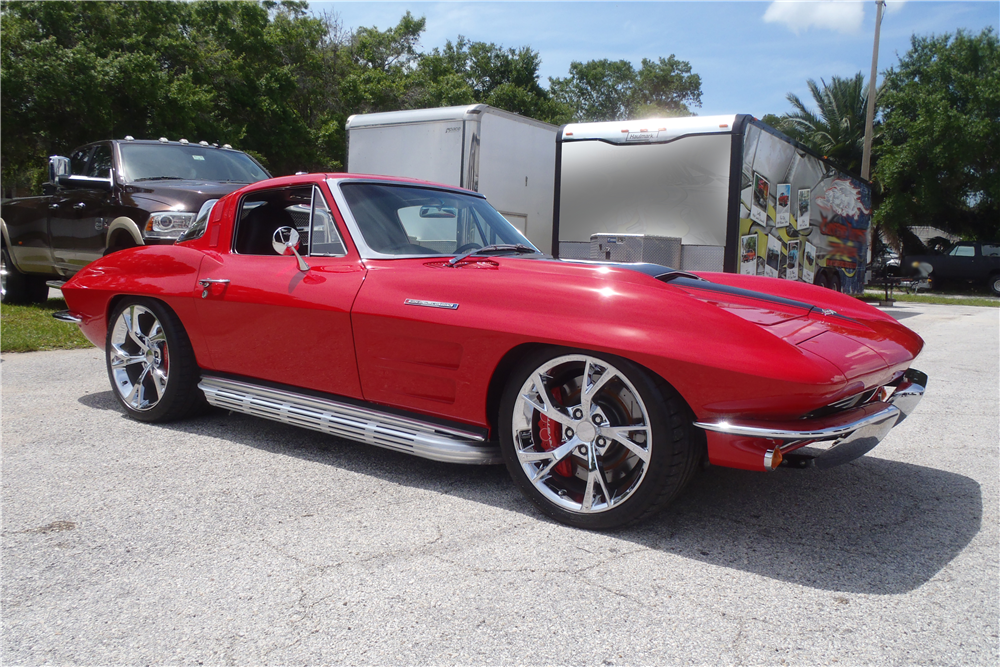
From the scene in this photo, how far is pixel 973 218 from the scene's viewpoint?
2883 cm

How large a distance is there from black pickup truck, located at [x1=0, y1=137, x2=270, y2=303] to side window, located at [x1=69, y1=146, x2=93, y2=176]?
0.01 metres

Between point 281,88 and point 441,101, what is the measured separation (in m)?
9.29

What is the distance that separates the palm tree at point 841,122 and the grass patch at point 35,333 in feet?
102

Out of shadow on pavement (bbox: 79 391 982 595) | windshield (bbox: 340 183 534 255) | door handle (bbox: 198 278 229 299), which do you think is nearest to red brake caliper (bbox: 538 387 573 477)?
shadow on pavement (bbox: 79 391 982 595)

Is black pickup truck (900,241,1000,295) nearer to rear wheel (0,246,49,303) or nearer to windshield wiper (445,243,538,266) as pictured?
rear wheel (0,246,49,303)

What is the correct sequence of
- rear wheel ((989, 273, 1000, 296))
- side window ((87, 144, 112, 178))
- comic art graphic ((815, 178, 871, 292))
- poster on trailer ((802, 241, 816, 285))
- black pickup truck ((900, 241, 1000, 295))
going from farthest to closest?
1. black pickup truck ((900, 241, 1000, 295))
2. rear wheel ((989, 273, 1000, 296))
3. comic art graphic ((815, 178, 871, 292))
4. poster on trailer ((802, 241, 816, 285))
5. side window ((87, 144, 112, 178))

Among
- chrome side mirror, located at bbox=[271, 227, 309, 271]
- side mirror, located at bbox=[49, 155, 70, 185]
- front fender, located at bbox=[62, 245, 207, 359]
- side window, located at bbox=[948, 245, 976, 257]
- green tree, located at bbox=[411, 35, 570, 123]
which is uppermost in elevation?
green tree, located at bbox=[411, 35, 570, 123]

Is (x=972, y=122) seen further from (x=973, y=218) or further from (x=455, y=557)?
(x=455, y=557)

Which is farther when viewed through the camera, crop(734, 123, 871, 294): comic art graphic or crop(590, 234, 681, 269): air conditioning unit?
crop(734, 123, 871, 294): comic art graphic

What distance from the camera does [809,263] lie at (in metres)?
11.6

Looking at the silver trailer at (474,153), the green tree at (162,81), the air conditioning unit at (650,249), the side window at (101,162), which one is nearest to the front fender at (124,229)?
the side window at (101,162)

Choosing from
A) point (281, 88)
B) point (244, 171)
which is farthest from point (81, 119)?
point (244, 171)

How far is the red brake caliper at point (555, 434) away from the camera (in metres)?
3.08

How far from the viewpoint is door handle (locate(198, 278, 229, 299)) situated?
4145 millimetres
